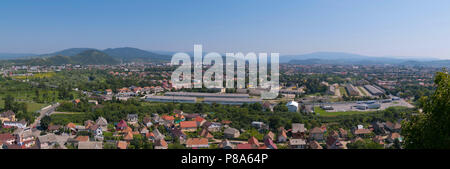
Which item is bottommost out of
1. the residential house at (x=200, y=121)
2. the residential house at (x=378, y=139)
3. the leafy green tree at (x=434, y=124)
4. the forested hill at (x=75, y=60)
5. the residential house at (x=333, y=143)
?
the residential house at (x=378, y=139)

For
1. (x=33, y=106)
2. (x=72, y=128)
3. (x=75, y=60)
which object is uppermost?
(x=75, y=60)

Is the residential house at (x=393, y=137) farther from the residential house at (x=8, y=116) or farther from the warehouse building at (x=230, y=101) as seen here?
the residential house at (x=8, y=116)

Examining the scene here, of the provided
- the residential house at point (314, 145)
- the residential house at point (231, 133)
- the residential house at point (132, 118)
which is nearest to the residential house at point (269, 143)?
the residential house at point (314, 145)

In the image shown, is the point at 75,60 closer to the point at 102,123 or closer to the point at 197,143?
the point at 102,123

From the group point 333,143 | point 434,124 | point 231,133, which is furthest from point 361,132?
point 434,124

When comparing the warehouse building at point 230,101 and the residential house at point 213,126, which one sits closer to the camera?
the residential house at point 213,126
